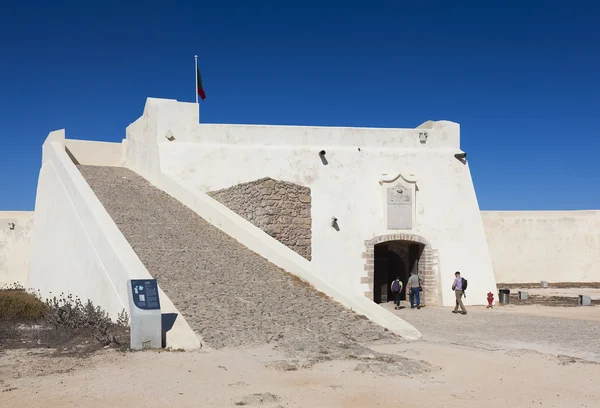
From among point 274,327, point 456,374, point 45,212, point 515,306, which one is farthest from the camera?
point 515,306

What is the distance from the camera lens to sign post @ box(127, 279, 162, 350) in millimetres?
6957

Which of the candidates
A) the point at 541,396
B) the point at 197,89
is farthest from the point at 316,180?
the point at 541,396

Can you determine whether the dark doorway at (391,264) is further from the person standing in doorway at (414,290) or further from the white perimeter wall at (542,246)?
the white perimeter wall at (542,246)

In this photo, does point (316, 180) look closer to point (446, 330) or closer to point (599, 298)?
point (446, 330)

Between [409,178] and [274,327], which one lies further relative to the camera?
[409,178]

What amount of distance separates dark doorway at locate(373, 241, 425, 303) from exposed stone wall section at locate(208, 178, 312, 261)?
331 cm

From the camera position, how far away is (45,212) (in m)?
15.4

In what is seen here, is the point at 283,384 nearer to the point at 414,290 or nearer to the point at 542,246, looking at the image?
the point at 414,290

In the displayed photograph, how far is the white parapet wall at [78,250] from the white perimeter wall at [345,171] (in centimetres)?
306

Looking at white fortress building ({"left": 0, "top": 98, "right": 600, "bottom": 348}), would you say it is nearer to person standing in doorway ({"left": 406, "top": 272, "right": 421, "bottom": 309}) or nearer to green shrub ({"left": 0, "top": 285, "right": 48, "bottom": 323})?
person standing in doorway ({"left": 406, "top": 272, "right": 421, "bottom": 309})

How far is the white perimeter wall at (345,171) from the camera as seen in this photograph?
1691 centimetres

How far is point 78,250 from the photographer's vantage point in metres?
11.0

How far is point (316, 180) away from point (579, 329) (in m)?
8.38

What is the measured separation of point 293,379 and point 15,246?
17524 mm
